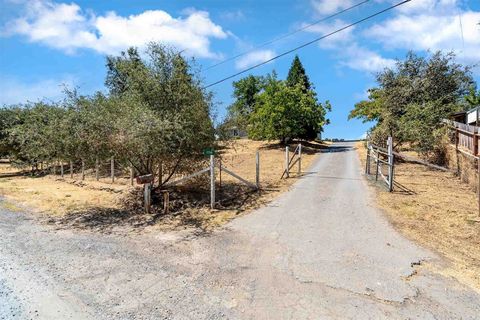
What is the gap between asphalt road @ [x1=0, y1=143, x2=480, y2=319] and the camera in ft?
15.0

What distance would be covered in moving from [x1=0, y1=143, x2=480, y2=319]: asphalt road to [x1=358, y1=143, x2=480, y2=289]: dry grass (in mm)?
426

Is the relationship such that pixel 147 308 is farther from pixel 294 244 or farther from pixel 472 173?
pixel 472 173

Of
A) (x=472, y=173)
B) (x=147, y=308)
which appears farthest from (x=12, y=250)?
(x=472, y=173)

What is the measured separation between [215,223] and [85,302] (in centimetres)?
441

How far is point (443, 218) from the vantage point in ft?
28.7

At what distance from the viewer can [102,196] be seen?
513 inches

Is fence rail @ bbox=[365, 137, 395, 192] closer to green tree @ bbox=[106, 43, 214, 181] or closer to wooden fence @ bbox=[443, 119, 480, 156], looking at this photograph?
wooden fence @ bbox=[443, 119, 480, 156]

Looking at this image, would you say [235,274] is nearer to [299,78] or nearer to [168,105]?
[168,105]

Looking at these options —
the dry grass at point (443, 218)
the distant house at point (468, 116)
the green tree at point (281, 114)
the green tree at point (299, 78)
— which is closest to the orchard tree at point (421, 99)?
the distant house at point (468, 116)

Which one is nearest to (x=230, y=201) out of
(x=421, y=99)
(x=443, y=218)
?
(x=443, y=218)

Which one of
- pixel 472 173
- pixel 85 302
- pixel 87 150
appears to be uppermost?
pixel 87 150

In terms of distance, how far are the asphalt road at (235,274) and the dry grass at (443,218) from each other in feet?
1.40

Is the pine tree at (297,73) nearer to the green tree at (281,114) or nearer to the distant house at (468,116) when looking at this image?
the green tree at (281,114)

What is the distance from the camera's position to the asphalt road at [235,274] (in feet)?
15.0
